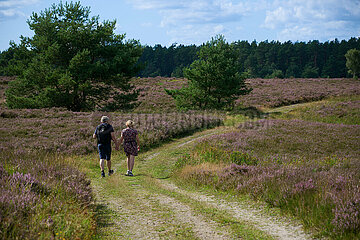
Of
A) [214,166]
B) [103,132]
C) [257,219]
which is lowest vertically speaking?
[257,219]

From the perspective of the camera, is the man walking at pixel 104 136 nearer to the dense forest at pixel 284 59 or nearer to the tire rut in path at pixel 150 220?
the tire rut in path at pixel 150 220

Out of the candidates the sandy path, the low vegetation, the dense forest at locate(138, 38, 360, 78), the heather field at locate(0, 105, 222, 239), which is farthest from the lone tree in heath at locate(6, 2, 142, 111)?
the dense forest at locate(138, 38, 360, 78)

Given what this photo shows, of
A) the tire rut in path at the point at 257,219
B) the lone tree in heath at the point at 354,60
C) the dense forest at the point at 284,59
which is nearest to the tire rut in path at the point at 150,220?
the tire rut in path at the point at 257,219

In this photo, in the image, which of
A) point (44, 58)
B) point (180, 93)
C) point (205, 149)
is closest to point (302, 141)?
point (205, 149)

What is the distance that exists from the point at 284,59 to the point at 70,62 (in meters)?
113

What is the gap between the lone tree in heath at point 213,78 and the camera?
2928cm

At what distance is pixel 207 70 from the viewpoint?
29.0 metres

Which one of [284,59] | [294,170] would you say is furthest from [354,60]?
[294,170]

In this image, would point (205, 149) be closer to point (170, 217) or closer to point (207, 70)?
point (170, 217)

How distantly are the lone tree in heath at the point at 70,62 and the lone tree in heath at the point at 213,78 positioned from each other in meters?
6.57

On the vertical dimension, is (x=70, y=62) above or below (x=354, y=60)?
below

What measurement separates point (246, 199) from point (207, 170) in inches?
100

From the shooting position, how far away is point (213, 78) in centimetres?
2956

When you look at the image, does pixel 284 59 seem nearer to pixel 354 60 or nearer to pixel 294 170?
pixel 354 60
